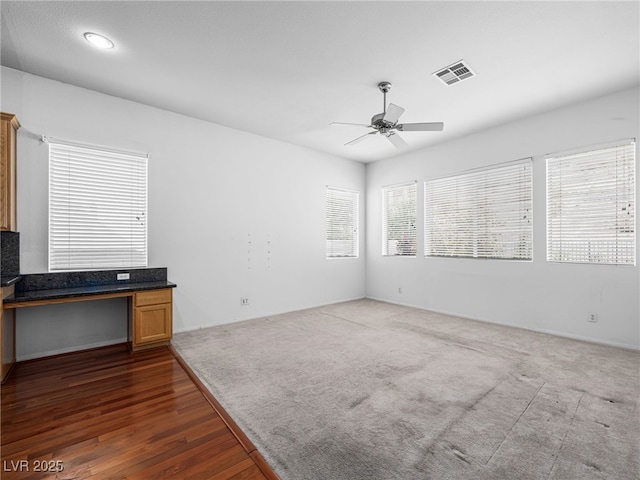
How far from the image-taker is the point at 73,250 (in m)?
3.52

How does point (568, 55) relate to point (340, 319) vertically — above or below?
above

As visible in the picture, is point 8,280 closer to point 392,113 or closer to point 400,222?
point 392,113

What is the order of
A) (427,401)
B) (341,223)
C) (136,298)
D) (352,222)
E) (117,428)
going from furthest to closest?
(352,222) < (341,223) < (136,298) < (427,401) < (117,428)

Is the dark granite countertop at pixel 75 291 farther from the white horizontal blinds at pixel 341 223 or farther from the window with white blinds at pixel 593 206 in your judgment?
the window with white blinds at pixel 593 206

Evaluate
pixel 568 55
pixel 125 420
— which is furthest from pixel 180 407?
pixel 568 55

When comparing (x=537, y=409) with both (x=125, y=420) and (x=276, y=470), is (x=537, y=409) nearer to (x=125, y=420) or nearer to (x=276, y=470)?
(x=276, y=470)

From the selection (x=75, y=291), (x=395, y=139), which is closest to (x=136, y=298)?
(x=75, y=291)

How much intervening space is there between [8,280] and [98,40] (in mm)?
2441

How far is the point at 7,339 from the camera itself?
291cm

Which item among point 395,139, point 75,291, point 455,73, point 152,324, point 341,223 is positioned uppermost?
point 455,73

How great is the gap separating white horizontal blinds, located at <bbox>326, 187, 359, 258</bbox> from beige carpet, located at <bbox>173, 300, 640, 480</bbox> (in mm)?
2434

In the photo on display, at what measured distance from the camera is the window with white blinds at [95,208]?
3441 millimetres

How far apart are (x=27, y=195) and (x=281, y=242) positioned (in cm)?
333

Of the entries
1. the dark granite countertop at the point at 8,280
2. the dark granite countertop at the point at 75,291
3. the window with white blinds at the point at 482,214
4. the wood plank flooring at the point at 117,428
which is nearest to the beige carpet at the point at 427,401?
the wood plank flooring at the point at 117,428
